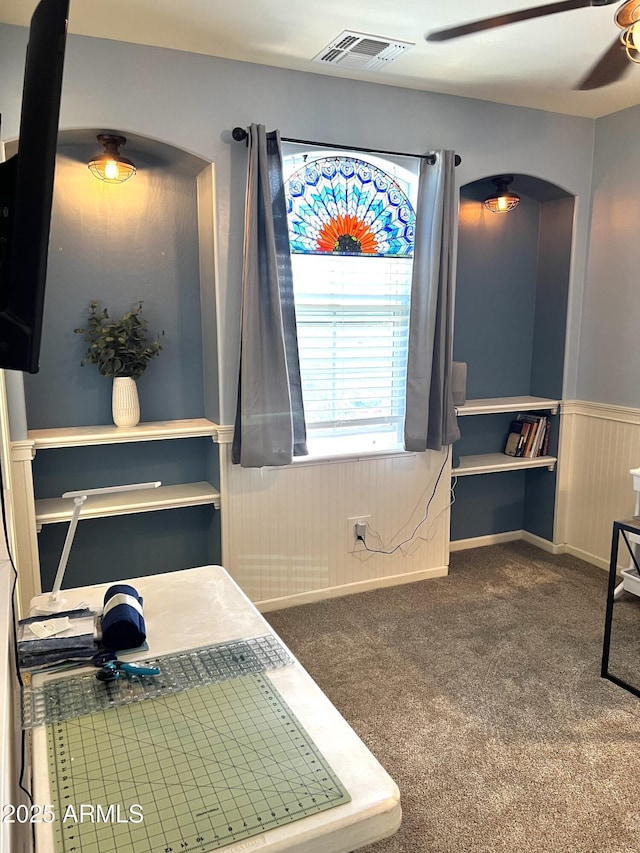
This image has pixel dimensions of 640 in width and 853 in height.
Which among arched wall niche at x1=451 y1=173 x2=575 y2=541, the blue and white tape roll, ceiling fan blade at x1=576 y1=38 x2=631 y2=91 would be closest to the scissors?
the blue and white tape roll

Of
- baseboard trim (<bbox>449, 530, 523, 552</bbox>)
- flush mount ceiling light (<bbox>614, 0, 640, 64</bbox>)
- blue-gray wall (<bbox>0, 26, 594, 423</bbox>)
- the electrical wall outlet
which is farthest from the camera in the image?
baseboard trim (<bbox>449, 530, 523, 552</bbox>)

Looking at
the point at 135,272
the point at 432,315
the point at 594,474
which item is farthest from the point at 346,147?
the point at 594,474

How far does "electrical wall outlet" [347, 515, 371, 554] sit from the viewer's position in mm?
3398

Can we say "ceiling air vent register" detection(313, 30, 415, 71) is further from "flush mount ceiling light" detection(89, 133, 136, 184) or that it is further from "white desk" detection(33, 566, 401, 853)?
"white desk" detection(33, 566, 401, 853)

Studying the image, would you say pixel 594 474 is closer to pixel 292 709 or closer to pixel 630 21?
pixel 630 21

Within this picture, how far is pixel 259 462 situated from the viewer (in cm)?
299

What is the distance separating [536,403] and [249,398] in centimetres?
190

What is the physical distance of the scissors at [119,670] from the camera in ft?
4.01

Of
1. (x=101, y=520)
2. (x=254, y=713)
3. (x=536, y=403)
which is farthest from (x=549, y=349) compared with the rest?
(x=254, y=713)

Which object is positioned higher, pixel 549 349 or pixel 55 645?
pixel 549 349

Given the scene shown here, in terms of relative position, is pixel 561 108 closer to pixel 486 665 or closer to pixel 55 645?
pixel 486 665

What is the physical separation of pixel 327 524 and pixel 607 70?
2591mm

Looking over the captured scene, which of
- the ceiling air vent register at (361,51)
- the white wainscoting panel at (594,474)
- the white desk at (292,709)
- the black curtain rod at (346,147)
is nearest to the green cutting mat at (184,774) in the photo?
the white desk at (292,709)

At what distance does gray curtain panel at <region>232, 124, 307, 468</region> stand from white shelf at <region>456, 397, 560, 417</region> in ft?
3.65
